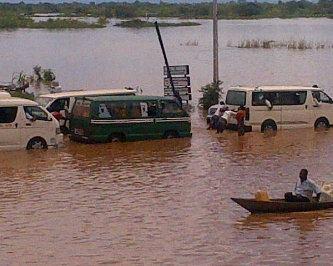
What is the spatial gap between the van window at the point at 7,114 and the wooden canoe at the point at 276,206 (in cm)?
982

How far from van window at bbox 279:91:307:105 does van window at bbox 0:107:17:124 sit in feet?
29.5

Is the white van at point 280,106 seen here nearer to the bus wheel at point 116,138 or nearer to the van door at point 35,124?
the bus wheel at point 116,138

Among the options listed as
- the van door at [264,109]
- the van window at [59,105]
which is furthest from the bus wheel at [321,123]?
the van window at [59,105]

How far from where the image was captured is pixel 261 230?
1496 centimetres

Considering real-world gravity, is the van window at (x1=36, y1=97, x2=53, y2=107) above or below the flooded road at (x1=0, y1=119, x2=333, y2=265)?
above

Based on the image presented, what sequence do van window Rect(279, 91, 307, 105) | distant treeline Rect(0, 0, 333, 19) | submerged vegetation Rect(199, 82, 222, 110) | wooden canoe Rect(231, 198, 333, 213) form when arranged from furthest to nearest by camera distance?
1. distant treeline Rect(0, 0, 333, 19)
2. submerged vegetation Rect(199, 82, 222, 110)
3. van window Rect(279, 91, 307, 105)
4. wooden canoe Rect(231, 198, 333, 213)

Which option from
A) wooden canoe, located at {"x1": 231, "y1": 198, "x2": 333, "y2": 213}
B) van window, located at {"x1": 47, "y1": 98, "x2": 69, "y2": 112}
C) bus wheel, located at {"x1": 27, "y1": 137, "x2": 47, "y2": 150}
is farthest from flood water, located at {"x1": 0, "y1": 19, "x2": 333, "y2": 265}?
van window, located at {"x1": 47, "y1": 98, "x2": 69, "y2": 112}

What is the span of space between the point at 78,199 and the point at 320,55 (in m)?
54.0

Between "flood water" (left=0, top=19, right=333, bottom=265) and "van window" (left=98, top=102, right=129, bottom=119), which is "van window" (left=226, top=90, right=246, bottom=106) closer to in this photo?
"flood water" (left=0, top=19, right=333, bottom=265)

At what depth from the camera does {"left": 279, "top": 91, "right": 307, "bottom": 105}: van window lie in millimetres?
27459

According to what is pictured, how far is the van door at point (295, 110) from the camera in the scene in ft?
90.4

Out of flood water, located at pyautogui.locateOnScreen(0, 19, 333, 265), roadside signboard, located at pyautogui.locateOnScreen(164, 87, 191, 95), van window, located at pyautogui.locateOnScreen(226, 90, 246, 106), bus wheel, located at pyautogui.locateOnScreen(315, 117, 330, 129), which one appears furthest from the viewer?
roadside signboard, located at pyautogui.locateOnScreen(164, 87, 191, 95)

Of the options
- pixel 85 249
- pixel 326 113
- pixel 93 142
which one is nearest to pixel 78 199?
pixel 85 249

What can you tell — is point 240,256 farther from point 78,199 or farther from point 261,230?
point 78,199
